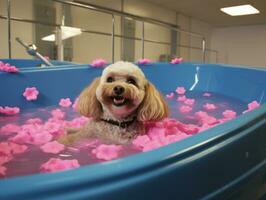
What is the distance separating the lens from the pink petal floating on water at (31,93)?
5.60 ft

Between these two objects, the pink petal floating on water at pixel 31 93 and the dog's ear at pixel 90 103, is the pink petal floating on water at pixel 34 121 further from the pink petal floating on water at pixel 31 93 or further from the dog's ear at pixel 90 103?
the dog's ear at pixel 90 103

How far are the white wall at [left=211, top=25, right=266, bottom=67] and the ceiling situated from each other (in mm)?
387

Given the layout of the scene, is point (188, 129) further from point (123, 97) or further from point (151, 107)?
point (123, 97)

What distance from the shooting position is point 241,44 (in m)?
9.96

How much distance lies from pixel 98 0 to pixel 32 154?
4728 mm

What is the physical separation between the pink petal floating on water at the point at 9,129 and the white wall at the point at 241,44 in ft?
30.1

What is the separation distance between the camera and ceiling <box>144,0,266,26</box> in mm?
6438

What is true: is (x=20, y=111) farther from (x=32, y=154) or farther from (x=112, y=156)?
(x=112, y=156)

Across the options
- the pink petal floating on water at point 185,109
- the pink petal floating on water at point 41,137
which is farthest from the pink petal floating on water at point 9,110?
the pink petal floating on water at point 185,109

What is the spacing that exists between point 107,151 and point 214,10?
7.01 metres

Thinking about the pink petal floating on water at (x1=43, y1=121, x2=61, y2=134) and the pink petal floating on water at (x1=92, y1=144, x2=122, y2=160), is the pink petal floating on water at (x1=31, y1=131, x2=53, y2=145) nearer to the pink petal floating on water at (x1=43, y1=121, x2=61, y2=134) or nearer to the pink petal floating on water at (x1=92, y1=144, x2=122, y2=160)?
the pink petal floating on water at (x1=43, y1=121, x2=61, y2=134)

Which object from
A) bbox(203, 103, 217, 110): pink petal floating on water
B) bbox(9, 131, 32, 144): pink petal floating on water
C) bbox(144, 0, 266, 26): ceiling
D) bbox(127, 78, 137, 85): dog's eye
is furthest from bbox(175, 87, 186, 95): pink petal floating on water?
bbox(144, 0, 266, 26): ceiling

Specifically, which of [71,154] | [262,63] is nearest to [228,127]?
[71,154]

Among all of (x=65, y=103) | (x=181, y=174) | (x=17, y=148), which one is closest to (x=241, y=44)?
(x=65, y=103)
